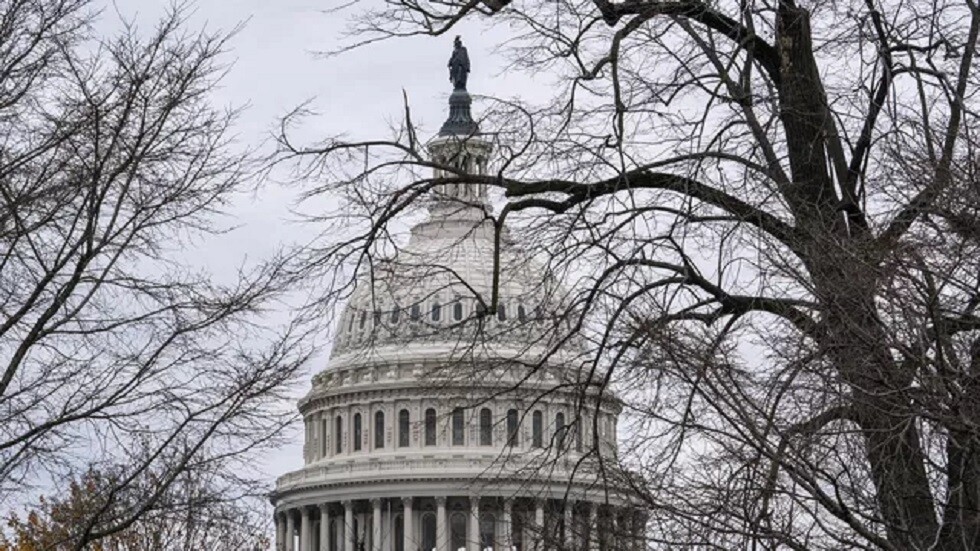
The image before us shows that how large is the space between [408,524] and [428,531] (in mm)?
1377

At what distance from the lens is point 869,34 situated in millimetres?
13203

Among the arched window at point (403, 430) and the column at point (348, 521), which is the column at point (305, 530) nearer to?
the column at point (348, 521)

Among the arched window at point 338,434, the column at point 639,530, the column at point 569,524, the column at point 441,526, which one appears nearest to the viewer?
the column at point 639,530

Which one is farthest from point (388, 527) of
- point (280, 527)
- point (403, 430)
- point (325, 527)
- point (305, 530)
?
point (280, 527)

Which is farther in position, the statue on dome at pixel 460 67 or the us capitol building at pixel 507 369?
the statue on dome at pixel 460 67

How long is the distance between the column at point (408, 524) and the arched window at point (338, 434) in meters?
6.95

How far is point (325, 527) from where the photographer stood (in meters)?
130

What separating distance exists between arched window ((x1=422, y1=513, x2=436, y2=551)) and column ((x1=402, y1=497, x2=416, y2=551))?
28.0 inches

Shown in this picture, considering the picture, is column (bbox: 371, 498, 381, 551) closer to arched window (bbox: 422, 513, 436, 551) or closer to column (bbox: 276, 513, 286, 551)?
arched window (bbox: 422, 513, 436, 551)

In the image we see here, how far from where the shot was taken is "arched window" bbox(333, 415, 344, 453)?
430ft

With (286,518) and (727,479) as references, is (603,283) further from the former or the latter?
(286,518)

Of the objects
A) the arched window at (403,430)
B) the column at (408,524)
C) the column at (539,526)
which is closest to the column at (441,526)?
the column at (408,524)

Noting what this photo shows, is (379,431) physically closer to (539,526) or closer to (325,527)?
(325,527)

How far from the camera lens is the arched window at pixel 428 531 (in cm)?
12338
